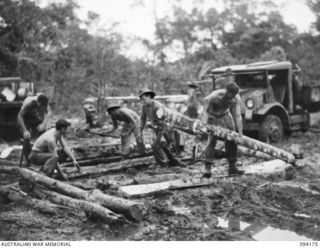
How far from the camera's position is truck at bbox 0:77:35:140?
11.2 m

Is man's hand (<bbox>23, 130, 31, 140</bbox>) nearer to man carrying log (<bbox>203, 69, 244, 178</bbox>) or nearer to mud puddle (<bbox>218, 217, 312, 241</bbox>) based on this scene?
man carrying log (<bbox>203, 69, 244, 178</bbox>)

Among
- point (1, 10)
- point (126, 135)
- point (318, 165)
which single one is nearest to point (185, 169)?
point (126, 135)

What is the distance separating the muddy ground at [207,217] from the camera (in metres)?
4.39

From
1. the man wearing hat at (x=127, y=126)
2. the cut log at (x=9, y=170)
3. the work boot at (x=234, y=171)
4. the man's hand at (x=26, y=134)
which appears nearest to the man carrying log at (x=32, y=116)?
the man's hand at (x=26, y=134)

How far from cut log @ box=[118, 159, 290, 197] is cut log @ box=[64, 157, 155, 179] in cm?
123

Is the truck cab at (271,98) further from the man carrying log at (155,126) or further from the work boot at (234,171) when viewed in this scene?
the work boot at (234,171)

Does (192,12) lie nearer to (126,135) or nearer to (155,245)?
(126,135)

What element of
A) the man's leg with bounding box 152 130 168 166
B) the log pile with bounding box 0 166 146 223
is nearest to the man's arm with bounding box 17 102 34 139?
the log pile with bounding box 0 166 146 223

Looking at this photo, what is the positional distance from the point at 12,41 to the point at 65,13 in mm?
2075

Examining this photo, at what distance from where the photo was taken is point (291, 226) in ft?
15.3

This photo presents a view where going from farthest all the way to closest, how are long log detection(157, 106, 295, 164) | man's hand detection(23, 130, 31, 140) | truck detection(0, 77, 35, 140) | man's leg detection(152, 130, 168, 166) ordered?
1. truck detection(0, 77, 35, 140)
2. man's leg detection(152, 130, 168, 166)
3. man's hand detection(23, 130, 31, 140)
4. long log detection(157, 106, 295, 164)

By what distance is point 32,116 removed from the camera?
7688 mm

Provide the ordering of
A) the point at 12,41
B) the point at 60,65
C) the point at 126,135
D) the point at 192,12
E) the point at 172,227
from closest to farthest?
the point at 172,227
the point at 126,135
the point at 12,41
the point at 60,65
the point at 192,12

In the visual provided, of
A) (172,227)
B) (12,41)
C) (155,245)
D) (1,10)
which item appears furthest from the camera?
(12,41)
